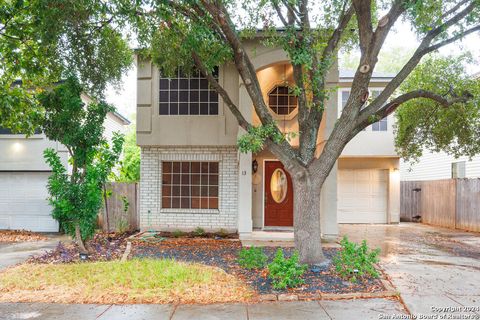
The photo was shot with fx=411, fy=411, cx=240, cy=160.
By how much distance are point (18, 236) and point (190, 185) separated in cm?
582

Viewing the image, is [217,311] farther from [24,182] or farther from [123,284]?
[24,182]

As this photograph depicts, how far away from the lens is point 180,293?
6340 mm

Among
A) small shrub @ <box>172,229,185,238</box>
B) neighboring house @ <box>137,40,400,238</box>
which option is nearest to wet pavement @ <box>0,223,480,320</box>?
neighboring house @ <box>137,40,400,238</box>

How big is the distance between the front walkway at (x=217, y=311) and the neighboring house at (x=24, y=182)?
9.67 metres

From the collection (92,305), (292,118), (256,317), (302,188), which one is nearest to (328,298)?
(256,317)

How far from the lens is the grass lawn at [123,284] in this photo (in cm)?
624

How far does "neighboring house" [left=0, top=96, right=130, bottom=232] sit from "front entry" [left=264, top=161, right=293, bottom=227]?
7.37 metres

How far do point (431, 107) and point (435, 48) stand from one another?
256 inches

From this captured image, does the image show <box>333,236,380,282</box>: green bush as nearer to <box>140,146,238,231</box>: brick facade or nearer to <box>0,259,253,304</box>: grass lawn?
<box>0,259,253,304</box>: grass lawn

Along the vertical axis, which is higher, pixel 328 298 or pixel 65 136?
pixel 65 136

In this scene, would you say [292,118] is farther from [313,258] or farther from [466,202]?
[466,202]

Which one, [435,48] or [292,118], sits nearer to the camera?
[435,48]

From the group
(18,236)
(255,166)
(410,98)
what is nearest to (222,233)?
(255,166)

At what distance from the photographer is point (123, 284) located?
675cm
